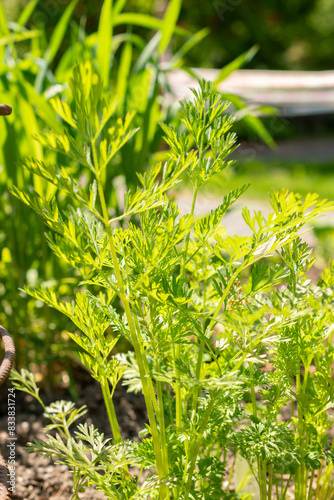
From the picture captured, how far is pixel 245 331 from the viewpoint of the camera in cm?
64

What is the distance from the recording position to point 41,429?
4.34 ft

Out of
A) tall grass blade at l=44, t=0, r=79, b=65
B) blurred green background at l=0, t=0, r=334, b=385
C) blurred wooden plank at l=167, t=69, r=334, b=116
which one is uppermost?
blurred wooden plank at l=167, t=69, r=334, b=116

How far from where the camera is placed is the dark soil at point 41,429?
1107 mm

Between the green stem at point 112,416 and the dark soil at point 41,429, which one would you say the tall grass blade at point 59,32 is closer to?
the dark soil at point 41,429

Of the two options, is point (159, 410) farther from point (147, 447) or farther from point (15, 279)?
point (15, 279)

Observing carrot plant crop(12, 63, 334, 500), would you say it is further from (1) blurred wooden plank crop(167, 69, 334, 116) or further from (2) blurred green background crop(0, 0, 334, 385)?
(1) blurred wooden plank crop(167, 69, 334, 116)

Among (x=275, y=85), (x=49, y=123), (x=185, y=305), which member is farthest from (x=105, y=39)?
(x=275, y=85)

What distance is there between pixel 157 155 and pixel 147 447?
3.26ft

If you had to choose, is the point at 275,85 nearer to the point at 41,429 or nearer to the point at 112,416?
the point at 41,429

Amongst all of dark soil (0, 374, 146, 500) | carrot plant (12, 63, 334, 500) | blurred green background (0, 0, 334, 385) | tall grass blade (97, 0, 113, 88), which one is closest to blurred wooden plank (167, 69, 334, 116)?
blurred green background (0, 0, 334, 385)

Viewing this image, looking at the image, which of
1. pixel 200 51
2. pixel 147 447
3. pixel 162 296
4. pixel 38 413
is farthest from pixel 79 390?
pixel 200 51

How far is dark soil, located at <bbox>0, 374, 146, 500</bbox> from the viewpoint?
1.11 m

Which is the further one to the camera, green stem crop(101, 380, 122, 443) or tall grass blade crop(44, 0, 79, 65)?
tall grass blade crop(44, 0, 79, 65)

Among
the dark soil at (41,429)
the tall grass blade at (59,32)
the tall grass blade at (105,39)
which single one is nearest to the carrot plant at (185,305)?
the dark soil at (41,429)
